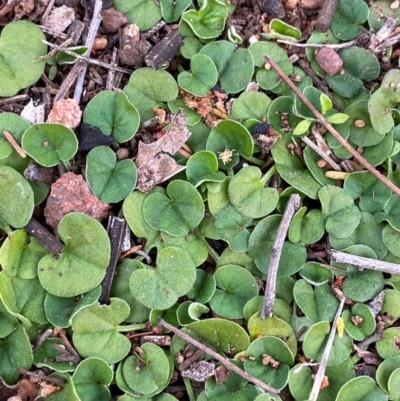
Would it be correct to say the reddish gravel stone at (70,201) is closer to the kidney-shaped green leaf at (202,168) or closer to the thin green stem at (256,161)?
the kidney-shaped green leaf at (202,168)

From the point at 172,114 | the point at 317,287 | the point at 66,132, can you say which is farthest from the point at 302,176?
the point at 66,132

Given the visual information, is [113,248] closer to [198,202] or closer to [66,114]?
[198,202]

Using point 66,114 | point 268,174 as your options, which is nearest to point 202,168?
point 268,174

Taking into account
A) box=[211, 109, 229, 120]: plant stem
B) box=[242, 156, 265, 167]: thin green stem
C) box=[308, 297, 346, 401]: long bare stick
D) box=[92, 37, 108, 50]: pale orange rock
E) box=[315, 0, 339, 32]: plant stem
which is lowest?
box=[308, 297, 346, 401]: long bare stick

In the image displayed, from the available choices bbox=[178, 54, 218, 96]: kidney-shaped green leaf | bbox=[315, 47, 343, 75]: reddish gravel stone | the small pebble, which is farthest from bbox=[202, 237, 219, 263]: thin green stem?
bbox=[315, 47, 343, 75]: reddish gravel stone

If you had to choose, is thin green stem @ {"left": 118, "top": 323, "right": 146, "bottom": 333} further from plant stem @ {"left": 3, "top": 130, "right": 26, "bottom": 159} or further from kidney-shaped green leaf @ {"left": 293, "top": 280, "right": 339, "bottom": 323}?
plant stem @ {"left": 3, "top": 130, "right": 26, "bottom": 159}

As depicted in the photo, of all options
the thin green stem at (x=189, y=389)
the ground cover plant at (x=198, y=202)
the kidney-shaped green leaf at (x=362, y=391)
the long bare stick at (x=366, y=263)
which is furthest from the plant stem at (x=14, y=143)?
the kidney-shaped green leaf at (x=362, y=391)
